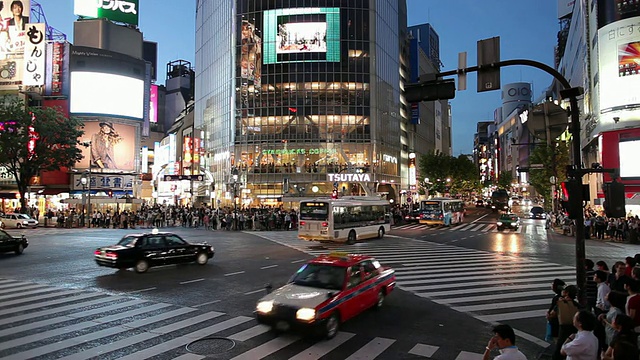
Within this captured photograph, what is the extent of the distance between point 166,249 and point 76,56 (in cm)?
5354

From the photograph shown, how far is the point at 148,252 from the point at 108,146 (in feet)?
168

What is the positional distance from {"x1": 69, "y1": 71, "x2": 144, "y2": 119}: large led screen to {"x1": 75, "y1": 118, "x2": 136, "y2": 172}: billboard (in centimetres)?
184

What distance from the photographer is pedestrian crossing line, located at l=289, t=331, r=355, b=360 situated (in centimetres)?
792

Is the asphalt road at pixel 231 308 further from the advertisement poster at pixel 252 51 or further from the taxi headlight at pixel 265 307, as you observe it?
the advertisement poster at pixel 252 51

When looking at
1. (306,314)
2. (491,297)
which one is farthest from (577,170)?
(306,314)

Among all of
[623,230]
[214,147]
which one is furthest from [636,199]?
[214,147]

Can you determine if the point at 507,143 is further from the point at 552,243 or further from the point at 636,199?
the point at 552,243

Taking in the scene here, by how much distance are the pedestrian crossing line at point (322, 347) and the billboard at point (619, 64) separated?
3963cm

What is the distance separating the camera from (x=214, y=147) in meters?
74.2

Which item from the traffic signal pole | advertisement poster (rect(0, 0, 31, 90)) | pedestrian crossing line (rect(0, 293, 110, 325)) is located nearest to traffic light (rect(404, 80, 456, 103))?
the traffic signal pole

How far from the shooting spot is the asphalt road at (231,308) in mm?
8383

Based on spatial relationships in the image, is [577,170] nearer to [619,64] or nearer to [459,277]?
[459,277]

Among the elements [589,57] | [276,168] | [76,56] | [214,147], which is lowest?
[276,168]

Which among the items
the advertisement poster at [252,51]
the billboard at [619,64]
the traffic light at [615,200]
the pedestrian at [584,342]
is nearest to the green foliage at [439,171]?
the advertisement poster at [252,51]
